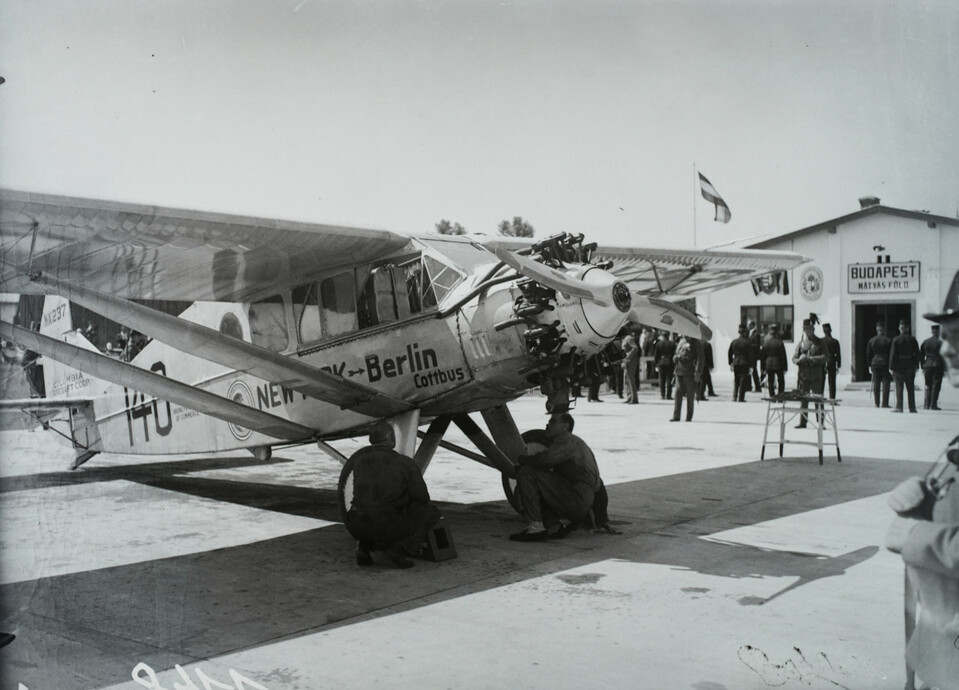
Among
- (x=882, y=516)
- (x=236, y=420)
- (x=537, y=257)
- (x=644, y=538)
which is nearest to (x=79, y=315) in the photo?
(x=236, y=420)

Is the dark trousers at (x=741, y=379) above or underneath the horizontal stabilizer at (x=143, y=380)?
underneath

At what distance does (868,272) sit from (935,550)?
1044cm

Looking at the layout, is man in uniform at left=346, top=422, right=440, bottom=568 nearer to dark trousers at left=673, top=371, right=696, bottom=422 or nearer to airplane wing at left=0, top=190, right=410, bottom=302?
airplane wing at left=0, top=190, right=410, bottom=302

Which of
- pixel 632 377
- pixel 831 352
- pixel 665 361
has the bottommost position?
pixel 632 377

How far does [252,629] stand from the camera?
17.0 feet

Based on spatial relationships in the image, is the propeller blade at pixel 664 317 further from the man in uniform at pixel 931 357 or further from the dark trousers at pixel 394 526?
the dark trousers at pixel 394 526

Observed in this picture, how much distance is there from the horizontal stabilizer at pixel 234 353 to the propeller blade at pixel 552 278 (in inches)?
86.5

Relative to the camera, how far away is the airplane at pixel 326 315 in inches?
268

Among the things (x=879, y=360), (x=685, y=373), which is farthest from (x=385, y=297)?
(x=879, y=360)

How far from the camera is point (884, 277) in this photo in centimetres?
1027

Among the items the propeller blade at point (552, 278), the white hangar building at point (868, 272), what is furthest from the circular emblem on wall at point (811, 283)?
the propeller blade at point (552, 278)

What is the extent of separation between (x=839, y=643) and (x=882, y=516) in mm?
4013

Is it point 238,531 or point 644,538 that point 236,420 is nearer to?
point 238,531

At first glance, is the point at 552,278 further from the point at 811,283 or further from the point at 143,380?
the point at 811,283
